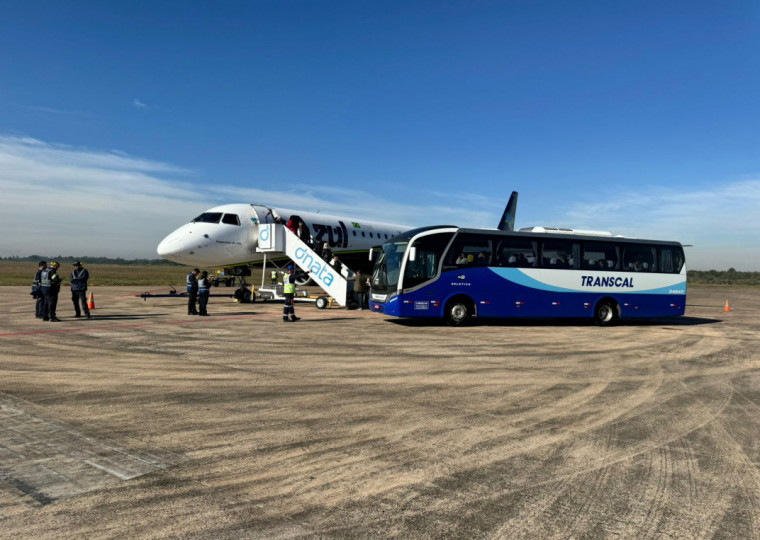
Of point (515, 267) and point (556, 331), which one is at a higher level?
point (515, 267)

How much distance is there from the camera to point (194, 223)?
896 inches

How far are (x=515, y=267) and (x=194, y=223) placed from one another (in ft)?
45.7

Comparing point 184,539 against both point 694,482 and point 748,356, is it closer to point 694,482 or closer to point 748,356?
point 694,482

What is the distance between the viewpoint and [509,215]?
38.0m

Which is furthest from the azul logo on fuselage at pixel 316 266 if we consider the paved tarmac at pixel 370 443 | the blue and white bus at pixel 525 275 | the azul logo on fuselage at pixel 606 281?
the paved tarmac at pixel 370 443

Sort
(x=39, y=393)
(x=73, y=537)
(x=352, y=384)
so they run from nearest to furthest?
(x=73, y=537) < (x=39, y=393) < (x=352, y=384)

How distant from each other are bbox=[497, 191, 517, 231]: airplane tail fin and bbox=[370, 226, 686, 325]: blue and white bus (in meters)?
17.6

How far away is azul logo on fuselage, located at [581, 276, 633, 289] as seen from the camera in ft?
61.7

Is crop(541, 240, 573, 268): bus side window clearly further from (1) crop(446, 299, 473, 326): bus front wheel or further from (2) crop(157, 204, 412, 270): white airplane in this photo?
(2) crop(157, 204, 412, 270): white airplane

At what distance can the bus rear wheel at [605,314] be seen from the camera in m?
19.3

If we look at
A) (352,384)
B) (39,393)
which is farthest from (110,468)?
(352,384)

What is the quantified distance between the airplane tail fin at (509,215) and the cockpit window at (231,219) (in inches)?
824

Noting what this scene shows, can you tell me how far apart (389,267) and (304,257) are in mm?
Result: 6353

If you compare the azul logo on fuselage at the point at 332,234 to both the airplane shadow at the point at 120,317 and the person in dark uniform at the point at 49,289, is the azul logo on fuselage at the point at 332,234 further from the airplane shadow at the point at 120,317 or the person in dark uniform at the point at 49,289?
the person in dark uniform at the point at 49,289
